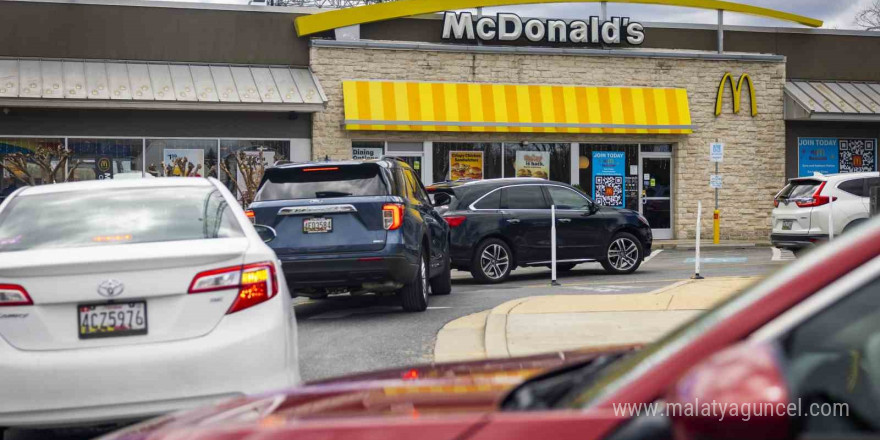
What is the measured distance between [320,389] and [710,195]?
2700cm

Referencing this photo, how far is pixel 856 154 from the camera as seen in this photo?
99.5 ft

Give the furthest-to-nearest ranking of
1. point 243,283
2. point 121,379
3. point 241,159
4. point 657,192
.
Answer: point 657,192 < point 241,159 < point 243,283 < point 121,379

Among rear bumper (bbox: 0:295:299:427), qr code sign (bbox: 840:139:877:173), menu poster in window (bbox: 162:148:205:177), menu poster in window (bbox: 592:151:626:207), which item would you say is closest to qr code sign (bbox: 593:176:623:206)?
menu poster in window (bbox: 592:151:626:207)

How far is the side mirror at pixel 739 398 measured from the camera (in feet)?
5.19

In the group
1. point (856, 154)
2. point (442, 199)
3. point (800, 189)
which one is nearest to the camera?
point (442, 199)

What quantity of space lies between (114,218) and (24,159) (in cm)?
1875

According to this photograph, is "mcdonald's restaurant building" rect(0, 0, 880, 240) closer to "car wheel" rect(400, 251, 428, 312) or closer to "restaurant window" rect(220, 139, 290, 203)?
"restaurant window" rect(220, 139, 290, 203)

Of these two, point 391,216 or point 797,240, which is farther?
point 797,240

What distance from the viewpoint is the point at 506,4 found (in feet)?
89.7

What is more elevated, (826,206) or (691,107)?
(691,107)

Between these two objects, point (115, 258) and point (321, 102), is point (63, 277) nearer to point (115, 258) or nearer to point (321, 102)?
point (115, 258)

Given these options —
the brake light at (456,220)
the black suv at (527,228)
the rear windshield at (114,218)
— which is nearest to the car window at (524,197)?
the black suv at (527,228)

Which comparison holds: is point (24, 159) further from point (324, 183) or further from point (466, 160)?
point (324, 183)

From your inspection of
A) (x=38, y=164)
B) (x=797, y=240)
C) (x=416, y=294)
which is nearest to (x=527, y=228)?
(x=416, y=294)
